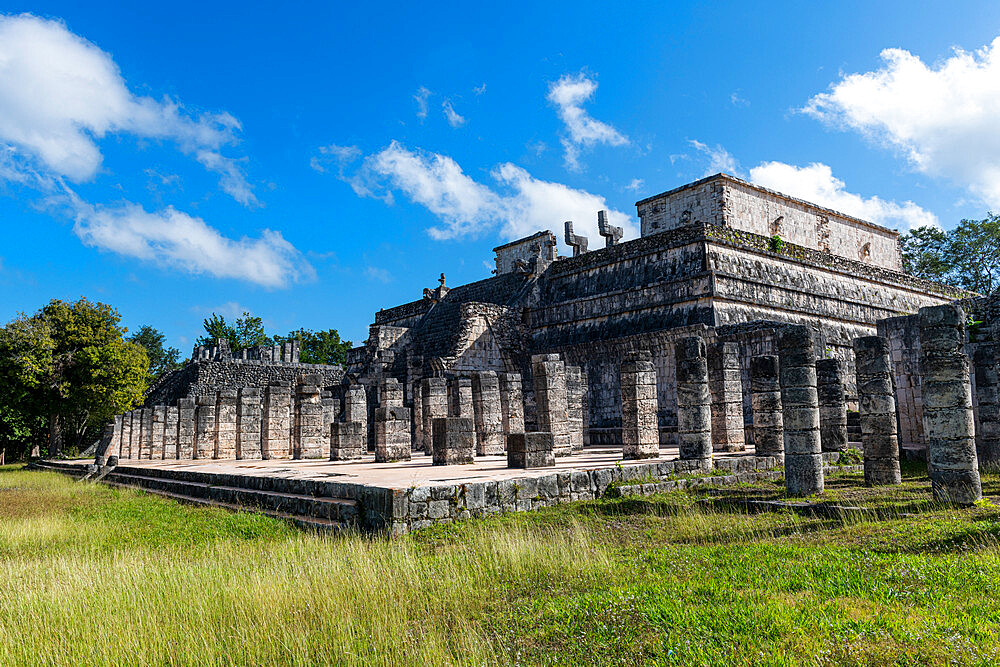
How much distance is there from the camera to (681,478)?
9.90 metres

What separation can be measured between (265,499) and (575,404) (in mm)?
8855

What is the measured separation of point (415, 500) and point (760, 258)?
1763cm

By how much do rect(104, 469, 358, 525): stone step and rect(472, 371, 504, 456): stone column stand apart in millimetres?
5530

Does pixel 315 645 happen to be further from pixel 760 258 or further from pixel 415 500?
pixel 760 258

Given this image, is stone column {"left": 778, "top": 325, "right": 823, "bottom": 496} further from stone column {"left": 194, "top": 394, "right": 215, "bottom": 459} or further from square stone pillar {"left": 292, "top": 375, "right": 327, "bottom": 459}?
stone column {"left": 194, "top": 394, "right": 215, "bottom": 459}

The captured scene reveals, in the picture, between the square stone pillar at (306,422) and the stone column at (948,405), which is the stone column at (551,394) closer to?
the square stone pillar at (306,422)

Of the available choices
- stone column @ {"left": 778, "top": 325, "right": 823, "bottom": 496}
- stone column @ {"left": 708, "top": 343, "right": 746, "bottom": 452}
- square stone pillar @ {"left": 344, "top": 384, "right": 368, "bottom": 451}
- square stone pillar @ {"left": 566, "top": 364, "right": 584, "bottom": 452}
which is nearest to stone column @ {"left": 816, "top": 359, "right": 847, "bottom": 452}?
stone column @ {"left": 708, "top": 343, "right": 746, "bottom": 452}

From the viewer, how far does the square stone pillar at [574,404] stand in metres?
16.4

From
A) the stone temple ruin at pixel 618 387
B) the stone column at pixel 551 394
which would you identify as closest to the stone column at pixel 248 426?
the stone temple ruin at pixel 618 387

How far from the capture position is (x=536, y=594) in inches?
190

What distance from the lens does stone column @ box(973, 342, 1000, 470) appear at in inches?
431

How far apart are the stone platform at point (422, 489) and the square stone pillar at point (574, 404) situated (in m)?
4.11

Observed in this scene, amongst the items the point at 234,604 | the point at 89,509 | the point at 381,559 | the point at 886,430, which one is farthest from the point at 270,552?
the point at 886,430

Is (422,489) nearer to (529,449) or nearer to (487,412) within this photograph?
(529,449)
